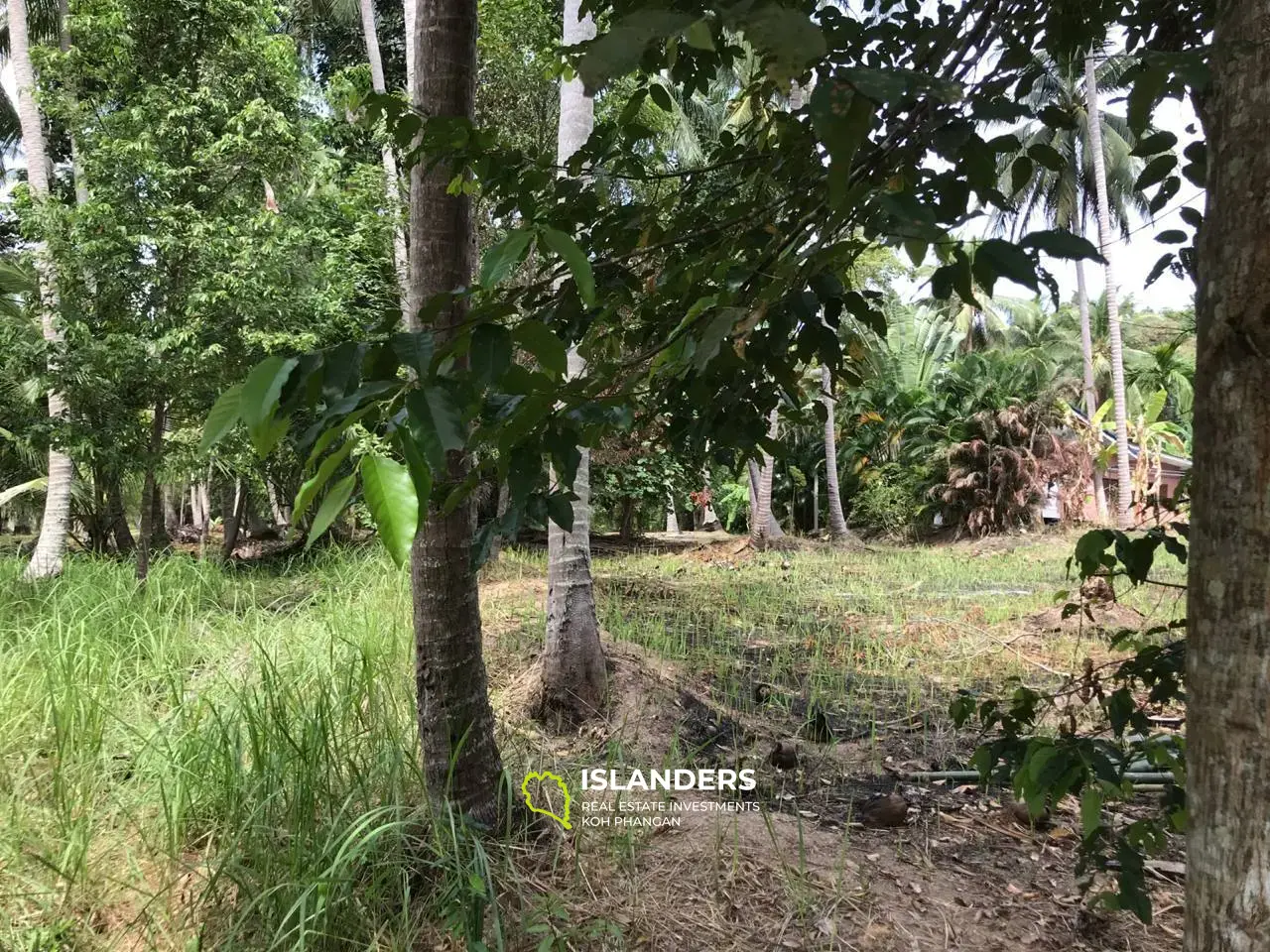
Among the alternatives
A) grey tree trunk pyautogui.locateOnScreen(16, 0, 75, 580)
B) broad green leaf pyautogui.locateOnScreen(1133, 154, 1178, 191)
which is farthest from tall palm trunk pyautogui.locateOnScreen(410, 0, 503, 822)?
grey tree trunk pyautogui.locateOnScreen(16, 0, 75, 580)

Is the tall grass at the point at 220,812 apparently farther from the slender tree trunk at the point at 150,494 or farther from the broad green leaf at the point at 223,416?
the slender tree trunk at the point at 150,494

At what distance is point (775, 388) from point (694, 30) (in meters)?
0.82

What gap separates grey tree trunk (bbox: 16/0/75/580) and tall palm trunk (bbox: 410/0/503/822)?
5.61m

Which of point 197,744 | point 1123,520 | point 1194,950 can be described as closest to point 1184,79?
point 1194,950

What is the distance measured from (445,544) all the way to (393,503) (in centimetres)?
117

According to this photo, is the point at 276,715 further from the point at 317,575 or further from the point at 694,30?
the point at 317,575

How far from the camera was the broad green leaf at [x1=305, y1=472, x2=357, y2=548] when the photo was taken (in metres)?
0.59

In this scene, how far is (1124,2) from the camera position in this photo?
1.35 metres

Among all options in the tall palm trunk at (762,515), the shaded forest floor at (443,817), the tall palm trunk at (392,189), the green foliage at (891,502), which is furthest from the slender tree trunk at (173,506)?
the green foliage at (891,502)

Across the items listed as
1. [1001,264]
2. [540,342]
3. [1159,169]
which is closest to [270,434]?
[540,342]

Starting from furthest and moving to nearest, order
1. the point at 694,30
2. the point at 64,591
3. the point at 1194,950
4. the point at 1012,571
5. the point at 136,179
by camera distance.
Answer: the point at 1012,571 < the point at 136,179 < the point at 64,591 < the point at 1194,950 < the point at 694,30

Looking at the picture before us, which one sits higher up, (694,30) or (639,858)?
(694,30)

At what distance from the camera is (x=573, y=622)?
3229mm

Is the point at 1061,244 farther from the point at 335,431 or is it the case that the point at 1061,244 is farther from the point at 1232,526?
the point at 335,431
